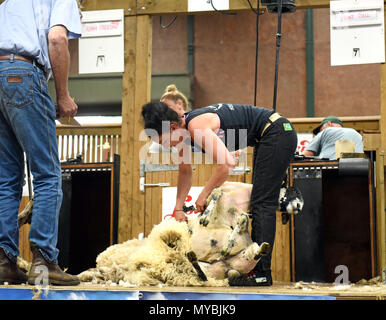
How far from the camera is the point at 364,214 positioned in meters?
5.19

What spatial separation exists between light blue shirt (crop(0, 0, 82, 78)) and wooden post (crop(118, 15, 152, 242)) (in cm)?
248

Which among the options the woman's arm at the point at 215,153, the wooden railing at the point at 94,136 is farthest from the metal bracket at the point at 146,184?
the woman's arm at the point at 215,153

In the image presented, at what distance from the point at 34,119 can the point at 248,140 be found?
142 cm

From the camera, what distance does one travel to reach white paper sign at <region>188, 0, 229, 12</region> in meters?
5.70

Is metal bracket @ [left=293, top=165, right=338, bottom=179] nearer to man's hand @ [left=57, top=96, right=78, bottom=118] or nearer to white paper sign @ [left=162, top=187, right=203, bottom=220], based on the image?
white paper sign @ [left=162, top=187, right=203, bottom=220]

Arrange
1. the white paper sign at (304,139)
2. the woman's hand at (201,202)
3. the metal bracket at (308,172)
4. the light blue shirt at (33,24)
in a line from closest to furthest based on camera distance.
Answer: the light blue shirt at (33,24)
the woman's hand at (201,202)
the metal bracket at (308,172)
the white paper sign at (304,139)

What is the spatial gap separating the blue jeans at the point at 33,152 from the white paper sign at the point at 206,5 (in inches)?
115

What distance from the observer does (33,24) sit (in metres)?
3.20

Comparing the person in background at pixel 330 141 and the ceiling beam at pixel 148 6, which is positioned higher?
the ceiling beam at pixel 148 6

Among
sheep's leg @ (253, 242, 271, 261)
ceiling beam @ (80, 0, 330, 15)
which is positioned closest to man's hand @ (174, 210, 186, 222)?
sheep's leg @ (253, 242, 271, 261)

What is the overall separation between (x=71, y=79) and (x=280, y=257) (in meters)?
9.46

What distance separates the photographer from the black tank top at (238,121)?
11.8ft

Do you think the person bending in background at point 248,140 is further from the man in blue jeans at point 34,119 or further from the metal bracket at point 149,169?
the metal bracket at point 149,169
